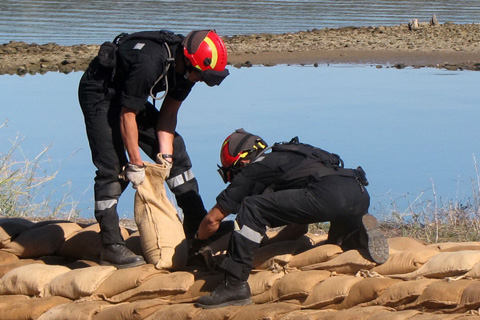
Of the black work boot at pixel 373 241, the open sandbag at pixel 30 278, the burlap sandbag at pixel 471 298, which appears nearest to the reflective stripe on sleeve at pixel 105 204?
the open sandbag at pixel 30 278

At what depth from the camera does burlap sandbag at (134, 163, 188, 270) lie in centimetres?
604

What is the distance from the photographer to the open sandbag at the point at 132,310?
557cm

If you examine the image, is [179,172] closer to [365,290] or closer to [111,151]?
[111,151]

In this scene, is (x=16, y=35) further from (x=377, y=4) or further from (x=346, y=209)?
(x=346, y=209)

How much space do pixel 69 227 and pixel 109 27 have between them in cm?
1994

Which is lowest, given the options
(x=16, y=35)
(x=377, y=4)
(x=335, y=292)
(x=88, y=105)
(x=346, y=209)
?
(x=335, y=292)

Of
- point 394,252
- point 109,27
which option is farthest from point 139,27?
point 394,252

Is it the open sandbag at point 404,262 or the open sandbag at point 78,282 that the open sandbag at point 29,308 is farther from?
the open sandbag at point 404,262

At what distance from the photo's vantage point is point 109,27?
26328 millimetres

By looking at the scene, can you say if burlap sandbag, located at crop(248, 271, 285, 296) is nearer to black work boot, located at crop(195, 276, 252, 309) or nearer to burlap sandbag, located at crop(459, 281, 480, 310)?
black work boot, located at crop(195, 276, 252, 309)

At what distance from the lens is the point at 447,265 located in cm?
524

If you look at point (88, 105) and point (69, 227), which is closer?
point (88, 105)

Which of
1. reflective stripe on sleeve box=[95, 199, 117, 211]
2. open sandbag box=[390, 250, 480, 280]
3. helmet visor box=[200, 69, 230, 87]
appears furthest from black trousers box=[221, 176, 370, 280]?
reflective stripe on sleeve box=[95, 199, 117, 211]

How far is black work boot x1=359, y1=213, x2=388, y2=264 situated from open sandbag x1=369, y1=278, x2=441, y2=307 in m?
0.28
